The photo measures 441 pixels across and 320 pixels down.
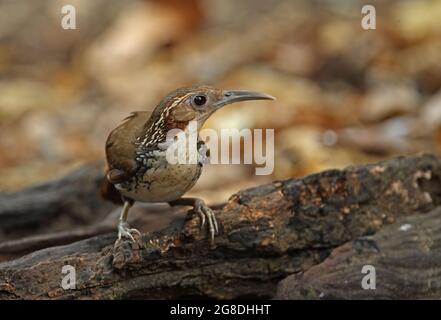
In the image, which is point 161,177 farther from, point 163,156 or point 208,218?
point 208,218

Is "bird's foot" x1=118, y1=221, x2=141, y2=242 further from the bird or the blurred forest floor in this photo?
the blurred forest floor

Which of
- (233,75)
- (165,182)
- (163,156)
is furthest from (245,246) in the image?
(233,75)

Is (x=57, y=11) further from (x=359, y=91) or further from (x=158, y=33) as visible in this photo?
(x=359, y=91)

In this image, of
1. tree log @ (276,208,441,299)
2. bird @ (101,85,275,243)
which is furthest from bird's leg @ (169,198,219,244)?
tree log @ (276,208,441,299)

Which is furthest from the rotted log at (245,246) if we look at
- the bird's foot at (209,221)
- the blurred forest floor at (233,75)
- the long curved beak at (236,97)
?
the blurred forest floor at (233,75)

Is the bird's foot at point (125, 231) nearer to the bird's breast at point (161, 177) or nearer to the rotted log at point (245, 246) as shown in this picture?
the rotted log at point (245, 246)
